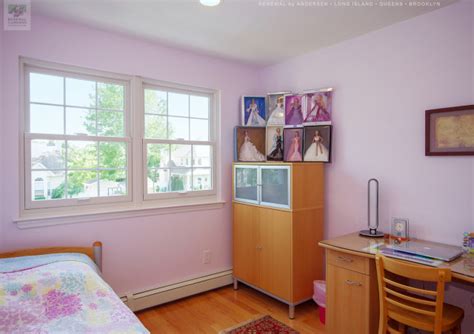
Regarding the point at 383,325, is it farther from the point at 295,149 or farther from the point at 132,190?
the point at 132,190

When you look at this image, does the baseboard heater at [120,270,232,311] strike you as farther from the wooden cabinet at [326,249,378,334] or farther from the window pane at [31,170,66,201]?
the wooden cabinet at [326,249,378,334]

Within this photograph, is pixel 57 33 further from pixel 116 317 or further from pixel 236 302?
pixel 236 302

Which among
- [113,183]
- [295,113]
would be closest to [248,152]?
[295,113]

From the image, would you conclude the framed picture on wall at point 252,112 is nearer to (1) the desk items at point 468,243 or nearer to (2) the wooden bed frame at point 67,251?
(2) the wooden bed frame at point 67,251

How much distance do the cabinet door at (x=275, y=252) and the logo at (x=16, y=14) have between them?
8.36 feet

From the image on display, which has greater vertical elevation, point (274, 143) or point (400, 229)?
point (274, 143)

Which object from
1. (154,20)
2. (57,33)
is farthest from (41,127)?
(154,20)

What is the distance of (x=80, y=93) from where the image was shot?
2.67 meters

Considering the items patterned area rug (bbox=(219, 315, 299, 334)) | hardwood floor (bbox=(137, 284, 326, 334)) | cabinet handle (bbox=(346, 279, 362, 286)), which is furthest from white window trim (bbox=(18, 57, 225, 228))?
cabinet handle (bbox=(346, 279, 362, 286))

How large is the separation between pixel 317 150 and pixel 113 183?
6.66 feet

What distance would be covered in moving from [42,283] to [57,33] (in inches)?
76.5

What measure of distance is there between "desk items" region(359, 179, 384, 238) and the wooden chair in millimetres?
648

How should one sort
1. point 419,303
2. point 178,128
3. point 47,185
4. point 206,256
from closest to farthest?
point 419,303 → point 47,185 → point 178,128 → point 206,256

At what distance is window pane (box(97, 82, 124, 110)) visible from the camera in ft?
9.06
